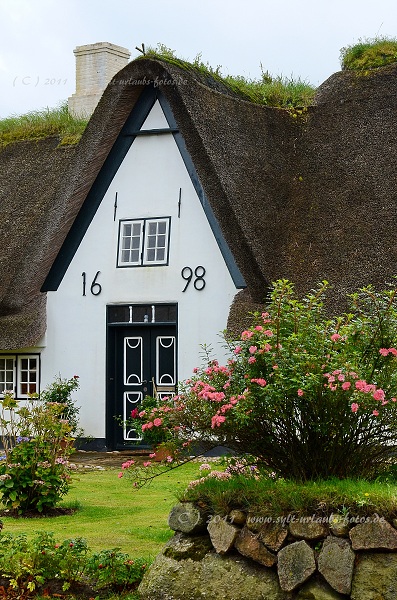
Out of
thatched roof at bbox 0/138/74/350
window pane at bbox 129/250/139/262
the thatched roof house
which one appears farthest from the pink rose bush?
thatched roof at bbox 0/138/74/350

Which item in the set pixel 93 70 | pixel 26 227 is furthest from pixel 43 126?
pixel 26 227

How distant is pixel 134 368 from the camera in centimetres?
1798

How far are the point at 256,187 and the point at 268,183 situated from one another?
0.51 m

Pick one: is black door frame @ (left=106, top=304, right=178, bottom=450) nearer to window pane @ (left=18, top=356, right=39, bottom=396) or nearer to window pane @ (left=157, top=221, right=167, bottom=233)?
window pane @ (left=18, top=356, right=39, bottom=396)

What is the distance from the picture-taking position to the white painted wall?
55.6 ft

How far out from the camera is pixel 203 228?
55.9 ft

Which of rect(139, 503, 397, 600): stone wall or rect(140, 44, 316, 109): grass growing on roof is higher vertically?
rect(140, 44, 316, 109): grass growing on roof

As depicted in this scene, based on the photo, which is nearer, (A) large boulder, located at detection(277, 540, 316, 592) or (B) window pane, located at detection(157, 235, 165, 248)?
(A) large boulder, located at detection(277, 540, 316, 592)

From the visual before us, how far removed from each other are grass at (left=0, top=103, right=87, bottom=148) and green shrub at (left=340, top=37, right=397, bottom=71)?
6014 mm

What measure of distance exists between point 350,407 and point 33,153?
15.9 meters

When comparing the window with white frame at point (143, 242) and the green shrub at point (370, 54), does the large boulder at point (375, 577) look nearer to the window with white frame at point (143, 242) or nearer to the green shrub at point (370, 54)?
the window with white frame at point (143, 242)

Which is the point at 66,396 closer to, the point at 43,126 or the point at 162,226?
the point at 162,226

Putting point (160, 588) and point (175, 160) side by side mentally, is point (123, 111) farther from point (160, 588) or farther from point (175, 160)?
point (160, 588)

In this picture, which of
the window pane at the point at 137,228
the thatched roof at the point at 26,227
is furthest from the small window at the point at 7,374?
the window pane at the point at 137,228
